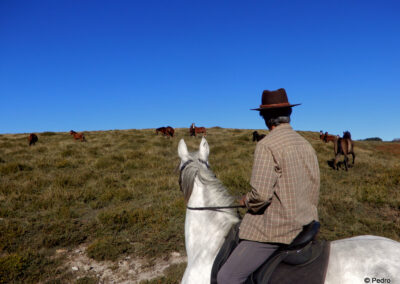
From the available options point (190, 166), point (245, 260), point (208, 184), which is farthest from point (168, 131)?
point (245, 260)

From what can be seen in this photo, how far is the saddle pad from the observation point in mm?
1883

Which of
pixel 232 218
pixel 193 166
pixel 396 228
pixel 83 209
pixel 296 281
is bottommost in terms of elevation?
pixel 396 228

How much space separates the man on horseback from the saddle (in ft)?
0.20

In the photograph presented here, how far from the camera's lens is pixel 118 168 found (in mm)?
12109

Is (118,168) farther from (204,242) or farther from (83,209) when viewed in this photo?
(204,242)

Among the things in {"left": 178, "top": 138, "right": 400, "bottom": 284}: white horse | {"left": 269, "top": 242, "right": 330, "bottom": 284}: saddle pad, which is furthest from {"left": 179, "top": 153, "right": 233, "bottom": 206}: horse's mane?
{"left": 269, "top": 242, "right": 330, "bottom": 284}: saddle pad

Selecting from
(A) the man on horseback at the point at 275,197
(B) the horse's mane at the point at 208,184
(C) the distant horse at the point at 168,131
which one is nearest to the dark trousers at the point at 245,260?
(A) the man on horseback at the point at 275,197

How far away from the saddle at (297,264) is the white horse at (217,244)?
0.12 meters

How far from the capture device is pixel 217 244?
2287 millimetres

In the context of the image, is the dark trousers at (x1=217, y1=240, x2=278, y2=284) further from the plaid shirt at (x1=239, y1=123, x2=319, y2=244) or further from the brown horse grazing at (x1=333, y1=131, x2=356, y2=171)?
the brown horse grazing at (x1=333, y1=131, x2=356, y2=171)

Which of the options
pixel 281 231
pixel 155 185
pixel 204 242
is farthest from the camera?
pixel 155 185

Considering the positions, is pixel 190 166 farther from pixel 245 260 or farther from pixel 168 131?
pixel 168 131

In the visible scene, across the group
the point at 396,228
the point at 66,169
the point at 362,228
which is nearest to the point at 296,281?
the point at 362,228

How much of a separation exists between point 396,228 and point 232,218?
18.8ft
